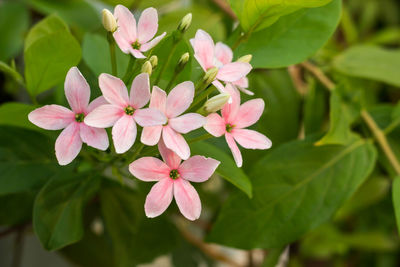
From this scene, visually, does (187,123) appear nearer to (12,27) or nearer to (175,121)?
(175,121)

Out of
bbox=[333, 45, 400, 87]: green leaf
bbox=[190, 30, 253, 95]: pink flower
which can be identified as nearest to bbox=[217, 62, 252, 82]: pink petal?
bbox=[190, 30, 253, 95]: pink flower

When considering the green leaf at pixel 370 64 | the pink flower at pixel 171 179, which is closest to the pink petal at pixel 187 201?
the pink flower at pixel 171 179

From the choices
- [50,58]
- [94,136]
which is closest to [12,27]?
[50,58]

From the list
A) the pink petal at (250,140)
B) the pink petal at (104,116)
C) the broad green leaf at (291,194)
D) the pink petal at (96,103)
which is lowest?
the broad green leaf at (291,194)

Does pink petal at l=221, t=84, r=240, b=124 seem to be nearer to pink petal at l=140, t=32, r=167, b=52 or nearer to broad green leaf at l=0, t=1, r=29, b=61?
pink petal at l=140, t=32, r=167, b=52

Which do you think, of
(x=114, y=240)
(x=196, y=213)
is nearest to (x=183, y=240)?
(x=114, y=240)

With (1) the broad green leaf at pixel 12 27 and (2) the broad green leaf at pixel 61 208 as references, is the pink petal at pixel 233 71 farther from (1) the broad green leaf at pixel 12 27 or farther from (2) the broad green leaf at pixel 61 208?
(1) the broad green leaf at pixel 12 27

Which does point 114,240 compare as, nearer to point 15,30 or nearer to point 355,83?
point 15,30

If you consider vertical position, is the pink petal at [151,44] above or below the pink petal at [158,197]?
above
